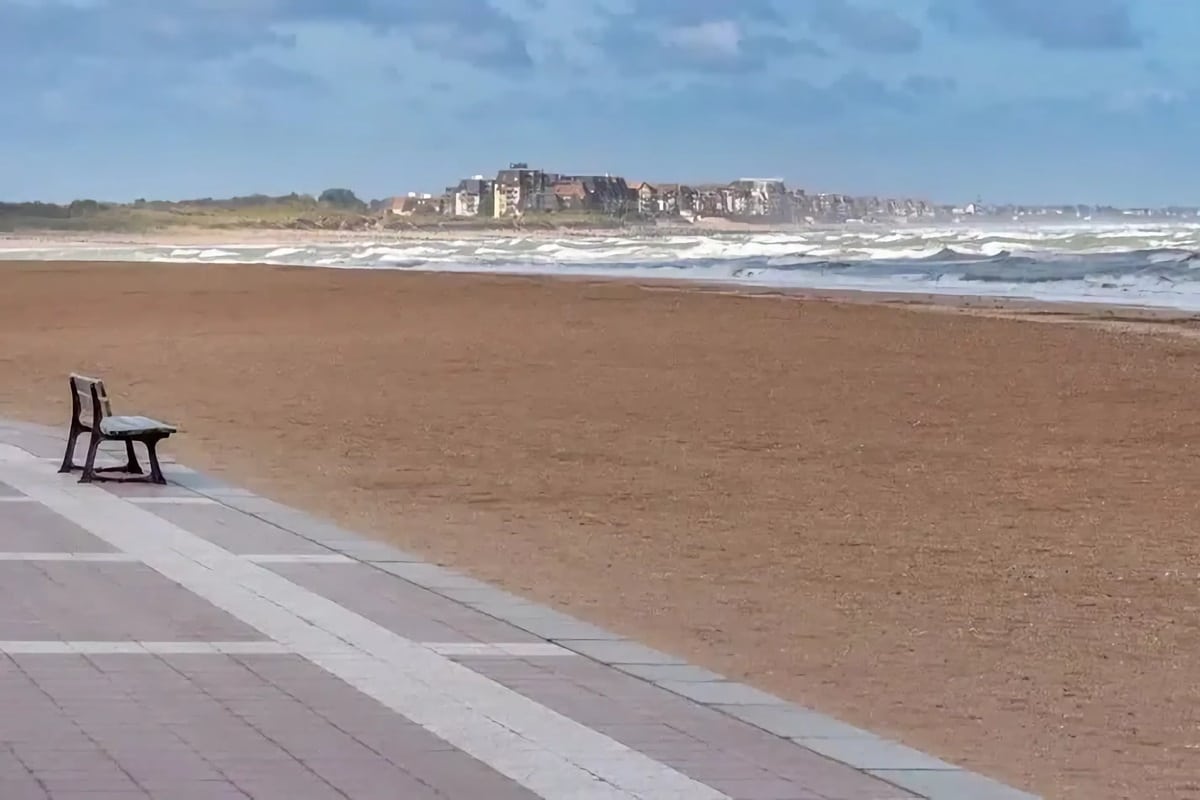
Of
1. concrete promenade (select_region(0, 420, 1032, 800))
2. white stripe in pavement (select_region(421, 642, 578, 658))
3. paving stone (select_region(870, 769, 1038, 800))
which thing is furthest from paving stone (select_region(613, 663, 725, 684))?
paving stone (select_region(870, 769, 1038, 800))

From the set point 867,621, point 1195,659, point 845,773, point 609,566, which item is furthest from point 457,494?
point 845,773

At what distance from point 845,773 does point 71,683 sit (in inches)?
96.8

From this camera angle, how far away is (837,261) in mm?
56500

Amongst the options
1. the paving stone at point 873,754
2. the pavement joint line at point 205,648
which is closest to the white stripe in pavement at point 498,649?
the pavement joint line at point 205,648

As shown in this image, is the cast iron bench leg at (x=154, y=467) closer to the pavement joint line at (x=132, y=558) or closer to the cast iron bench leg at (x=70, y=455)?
the cast iron bench leg at (x=70, y=455)

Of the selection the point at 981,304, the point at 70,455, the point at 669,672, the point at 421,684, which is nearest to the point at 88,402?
the point at 70,455

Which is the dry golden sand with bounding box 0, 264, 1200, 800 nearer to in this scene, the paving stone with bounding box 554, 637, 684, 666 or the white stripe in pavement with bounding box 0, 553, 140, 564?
the paving stone with bounding box 554, 637, 684, 666

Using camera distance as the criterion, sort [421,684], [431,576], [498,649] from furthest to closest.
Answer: [431,576]
[498,649]
[421,684]

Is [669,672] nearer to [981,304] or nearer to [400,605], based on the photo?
[400,605]

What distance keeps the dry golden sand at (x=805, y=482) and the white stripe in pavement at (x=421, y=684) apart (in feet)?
3.14

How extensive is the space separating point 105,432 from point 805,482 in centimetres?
427

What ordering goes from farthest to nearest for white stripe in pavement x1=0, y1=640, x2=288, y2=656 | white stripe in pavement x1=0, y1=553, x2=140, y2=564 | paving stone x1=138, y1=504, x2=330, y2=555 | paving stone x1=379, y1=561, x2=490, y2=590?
paving stone x1=138, y1=504, x2=330, y2=555
white stripe in pavement x1=0, y1=553, x2=140, y2=564
paving stone x1=379, y1=561, x2=490, y2=590
white stripe in pavement x1=0, y1=640, x2=288, y2=656

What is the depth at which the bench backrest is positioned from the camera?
1109 cm

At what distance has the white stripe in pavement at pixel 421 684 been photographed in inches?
195
